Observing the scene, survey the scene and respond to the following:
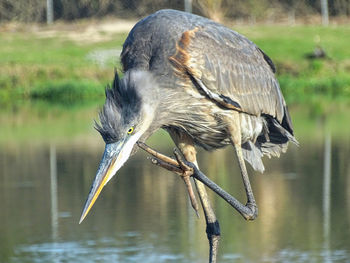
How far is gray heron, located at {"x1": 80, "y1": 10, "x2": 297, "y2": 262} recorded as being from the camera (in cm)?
553

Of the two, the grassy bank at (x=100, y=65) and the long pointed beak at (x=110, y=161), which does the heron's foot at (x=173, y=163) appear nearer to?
the long pointed beak at (x=110, y=161)

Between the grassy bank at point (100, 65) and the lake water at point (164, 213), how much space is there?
313 inches

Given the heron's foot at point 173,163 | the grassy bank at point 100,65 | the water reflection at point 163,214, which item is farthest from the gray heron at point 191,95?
the grassy bank at point 100,65

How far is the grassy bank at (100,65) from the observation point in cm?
2717

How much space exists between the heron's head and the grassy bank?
16.4 metres

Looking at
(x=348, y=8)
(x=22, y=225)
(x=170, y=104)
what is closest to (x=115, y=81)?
(x=170, y=104)

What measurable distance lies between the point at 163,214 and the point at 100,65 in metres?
20.2

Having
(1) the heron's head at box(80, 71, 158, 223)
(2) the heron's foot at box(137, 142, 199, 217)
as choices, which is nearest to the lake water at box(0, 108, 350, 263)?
(2) the heron's foot at box(137, 142, 199, 217)

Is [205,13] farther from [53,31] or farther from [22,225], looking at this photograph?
[22,225]

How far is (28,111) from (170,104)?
18045 millimetres

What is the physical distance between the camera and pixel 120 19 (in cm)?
4094

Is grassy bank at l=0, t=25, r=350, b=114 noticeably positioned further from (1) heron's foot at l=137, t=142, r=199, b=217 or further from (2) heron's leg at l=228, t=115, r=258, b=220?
(1) heron's foot at l=137, t=142, r=199, b=217

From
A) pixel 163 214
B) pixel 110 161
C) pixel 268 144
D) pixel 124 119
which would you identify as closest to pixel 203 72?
pixel 124 119

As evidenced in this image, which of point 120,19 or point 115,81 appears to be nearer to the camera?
point 115,81
